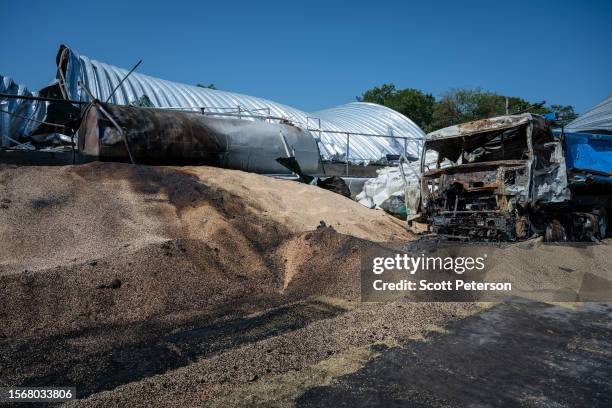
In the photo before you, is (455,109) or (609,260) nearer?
(609,260)

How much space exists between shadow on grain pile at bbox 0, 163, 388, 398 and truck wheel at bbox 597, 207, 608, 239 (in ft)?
20.6

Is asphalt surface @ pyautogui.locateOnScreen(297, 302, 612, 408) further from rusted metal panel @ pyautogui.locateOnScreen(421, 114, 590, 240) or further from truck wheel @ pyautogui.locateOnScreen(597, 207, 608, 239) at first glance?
truck wheel @ pyautogui.locateOnScreen(597, 207, 608, 239)

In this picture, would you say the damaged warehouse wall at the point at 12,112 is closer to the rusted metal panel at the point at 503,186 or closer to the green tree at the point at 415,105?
the rusted metal panel at the point at 503,186

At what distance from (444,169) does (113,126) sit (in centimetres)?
661

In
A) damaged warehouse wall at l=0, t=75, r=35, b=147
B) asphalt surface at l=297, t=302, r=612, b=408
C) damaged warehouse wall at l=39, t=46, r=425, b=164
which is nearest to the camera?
asphalt surface at l=297, t=302, r=612, b=408

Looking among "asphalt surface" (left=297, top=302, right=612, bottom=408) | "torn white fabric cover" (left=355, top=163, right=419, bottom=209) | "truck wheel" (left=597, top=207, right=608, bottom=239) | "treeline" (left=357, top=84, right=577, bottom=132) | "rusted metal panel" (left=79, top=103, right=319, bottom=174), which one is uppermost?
"treeline" (left=357, top=84, right=577, bottom=132)

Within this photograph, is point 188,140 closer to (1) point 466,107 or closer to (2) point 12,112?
(2) point 12,112

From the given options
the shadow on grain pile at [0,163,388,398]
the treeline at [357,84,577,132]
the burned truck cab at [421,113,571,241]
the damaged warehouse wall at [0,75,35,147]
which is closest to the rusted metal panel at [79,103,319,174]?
the shadow on grain pile at [0,163,388,398]

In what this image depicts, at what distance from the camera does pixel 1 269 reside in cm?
528

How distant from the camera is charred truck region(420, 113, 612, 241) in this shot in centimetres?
786

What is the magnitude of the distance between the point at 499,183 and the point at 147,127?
22.9ft

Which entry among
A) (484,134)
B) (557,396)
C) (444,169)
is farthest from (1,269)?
(484,134)

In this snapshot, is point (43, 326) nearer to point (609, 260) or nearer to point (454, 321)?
point (454, 321)

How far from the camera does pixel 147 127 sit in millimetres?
9477
